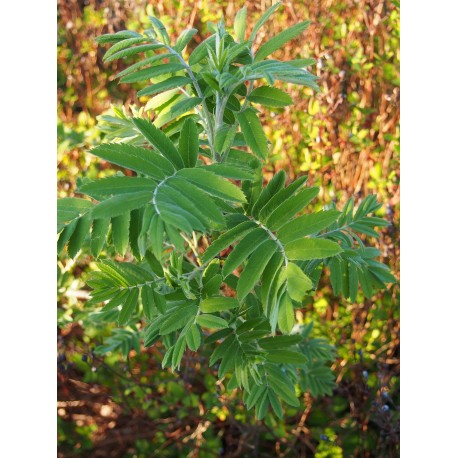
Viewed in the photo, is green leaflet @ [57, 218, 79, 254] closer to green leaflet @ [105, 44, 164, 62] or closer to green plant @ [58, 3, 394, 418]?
green plant @ [58, 3, 394, 418]

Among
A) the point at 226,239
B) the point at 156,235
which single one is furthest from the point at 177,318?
the point at 156,235

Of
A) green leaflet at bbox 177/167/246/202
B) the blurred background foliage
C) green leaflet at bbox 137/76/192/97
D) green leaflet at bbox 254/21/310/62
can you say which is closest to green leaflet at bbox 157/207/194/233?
green leaflet at bbox 177/167/246/202

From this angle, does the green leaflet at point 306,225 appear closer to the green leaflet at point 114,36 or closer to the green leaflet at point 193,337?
the green leaflet at point 193,337

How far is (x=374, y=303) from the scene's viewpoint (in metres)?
2.59

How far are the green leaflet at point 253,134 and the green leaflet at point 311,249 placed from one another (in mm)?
223

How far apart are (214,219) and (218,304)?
0.37m

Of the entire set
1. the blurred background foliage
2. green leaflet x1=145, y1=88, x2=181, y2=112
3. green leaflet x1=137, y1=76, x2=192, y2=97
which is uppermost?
green leaflet x1=137, y1=76, x2=192, y2=97

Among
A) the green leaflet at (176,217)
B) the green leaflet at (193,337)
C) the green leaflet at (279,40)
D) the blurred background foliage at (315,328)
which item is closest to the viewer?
the green leaflet at (176,217)

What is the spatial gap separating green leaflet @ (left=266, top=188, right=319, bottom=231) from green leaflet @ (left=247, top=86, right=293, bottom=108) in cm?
24

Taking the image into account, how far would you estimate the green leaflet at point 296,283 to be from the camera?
998 mm

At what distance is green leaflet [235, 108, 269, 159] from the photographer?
1225 mm

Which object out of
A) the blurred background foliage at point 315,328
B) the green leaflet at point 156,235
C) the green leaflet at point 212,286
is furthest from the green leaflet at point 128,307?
the blurred background foliage at point 315,328
